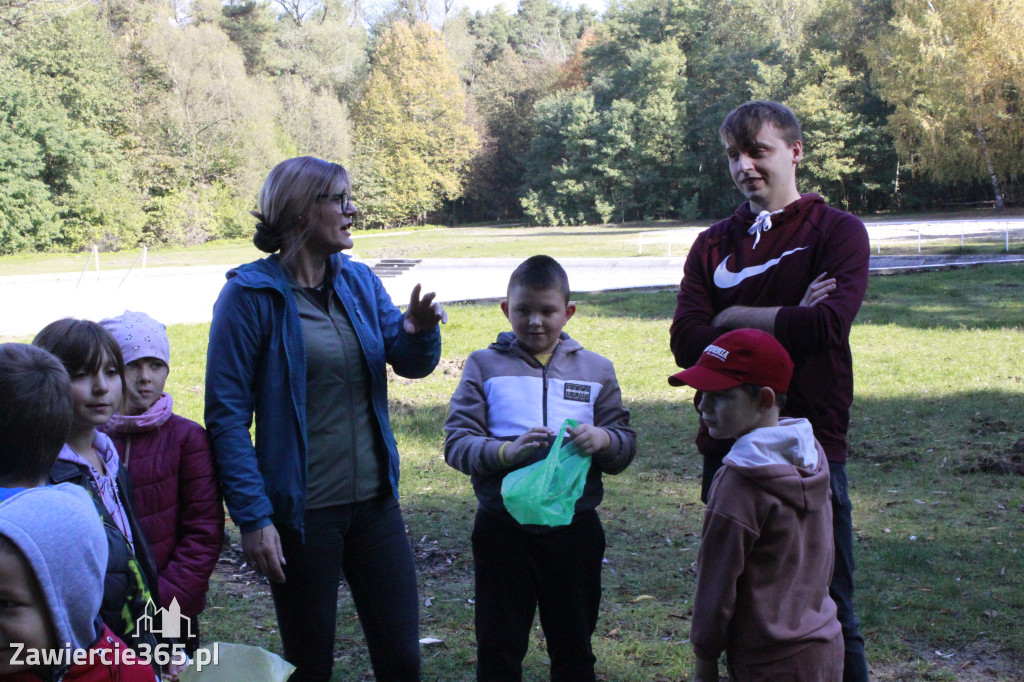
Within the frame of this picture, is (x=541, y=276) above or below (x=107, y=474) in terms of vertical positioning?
above

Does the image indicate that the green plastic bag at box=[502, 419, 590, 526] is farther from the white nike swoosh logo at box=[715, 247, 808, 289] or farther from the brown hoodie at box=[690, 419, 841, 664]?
the white nike swoosh logo at box=[715, 247, 808, 289]

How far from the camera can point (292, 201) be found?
2805 mm

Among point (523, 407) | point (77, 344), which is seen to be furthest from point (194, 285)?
point (77, 344)

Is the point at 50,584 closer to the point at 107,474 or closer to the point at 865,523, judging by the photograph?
the point at 107,474

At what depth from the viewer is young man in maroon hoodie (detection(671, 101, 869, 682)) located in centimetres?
286

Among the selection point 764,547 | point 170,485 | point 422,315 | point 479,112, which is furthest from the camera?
point 479,112

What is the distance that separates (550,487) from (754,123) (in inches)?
55.2

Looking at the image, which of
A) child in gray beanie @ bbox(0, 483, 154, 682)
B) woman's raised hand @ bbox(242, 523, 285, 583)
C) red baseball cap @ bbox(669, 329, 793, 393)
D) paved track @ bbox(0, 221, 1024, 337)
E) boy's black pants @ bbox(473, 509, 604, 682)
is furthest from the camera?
paved track @ bbox(0, 221, 1024, 337)

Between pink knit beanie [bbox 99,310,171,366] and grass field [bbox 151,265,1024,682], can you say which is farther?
grass field [bbox 151,265,1024,682]

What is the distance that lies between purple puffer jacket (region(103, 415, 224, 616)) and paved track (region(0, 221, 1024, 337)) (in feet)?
39.5

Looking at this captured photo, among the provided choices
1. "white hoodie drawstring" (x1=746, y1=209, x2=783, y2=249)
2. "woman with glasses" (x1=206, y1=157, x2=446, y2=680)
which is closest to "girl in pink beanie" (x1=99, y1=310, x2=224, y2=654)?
"woman with glasses" (x1=206, y1=157, x2=446, y2=680)

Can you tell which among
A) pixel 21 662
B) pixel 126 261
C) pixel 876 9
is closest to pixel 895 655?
pixel 21 662

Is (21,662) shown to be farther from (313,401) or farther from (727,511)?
(727,511)
